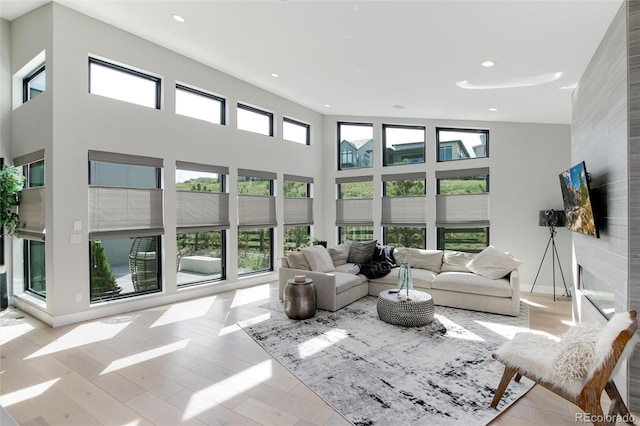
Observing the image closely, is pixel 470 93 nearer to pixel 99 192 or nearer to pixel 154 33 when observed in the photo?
pixel 154 33

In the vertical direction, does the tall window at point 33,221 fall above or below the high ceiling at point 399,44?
below

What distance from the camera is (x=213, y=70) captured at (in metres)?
5.99

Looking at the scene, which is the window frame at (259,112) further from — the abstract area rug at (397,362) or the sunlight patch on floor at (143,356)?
Result: the sunlight patch on floor at (143,356)

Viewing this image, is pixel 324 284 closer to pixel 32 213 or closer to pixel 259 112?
pixel 259 112

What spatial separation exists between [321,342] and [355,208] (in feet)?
15.1

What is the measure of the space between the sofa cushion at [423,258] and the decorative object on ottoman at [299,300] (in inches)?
90.0

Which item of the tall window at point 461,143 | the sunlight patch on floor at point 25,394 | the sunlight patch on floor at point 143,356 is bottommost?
the sunlight patch on floor at point 25,394

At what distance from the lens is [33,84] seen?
510cm

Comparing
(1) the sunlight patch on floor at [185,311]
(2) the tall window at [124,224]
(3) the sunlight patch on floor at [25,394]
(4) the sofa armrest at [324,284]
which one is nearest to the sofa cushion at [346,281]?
(4) the sofa armrest at [324,284]

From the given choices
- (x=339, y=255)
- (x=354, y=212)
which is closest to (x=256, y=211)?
(x=339, y=255)

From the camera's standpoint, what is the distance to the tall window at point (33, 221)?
457cm

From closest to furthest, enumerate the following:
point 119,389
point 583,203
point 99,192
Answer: point 119,389
point 583,203
point 99,192

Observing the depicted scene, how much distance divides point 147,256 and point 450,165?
5.80m

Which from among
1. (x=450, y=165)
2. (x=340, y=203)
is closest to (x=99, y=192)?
(x=340, y=203)
